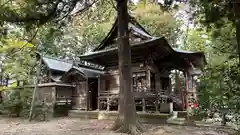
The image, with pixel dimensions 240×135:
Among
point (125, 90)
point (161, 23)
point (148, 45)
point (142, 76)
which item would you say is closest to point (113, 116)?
point (142, 76)

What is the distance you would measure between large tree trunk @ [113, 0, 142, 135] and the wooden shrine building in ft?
6.56

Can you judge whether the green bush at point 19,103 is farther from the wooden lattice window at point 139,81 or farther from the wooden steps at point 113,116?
the wooden lattice window at point 139,81

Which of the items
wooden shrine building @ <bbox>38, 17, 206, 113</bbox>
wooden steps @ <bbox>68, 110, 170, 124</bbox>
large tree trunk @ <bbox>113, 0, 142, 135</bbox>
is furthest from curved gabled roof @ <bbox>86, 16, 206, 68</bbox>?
wooden steps @ <bbox>68, 110, 170, 124</bbox>

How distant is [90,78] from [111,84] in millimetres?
2029

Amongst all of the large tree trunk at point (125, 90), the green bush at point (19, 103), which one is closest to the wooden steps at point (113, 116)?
the large tree trunk at point (125, 90)

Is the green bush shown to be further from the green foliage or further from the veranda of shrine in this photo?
the green foliage

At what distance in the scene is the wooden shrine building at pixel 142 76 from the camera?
38.2ft

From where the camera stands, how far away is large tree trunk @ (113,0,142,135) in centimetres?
772

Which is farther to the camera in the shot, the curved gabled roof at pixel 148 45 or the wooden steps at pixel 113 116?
the curved gabled roof at pixel 148 45

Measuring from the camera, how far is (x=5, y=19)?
599 centimetres

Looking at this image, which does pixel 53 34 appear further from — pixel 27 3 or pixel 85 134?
pixel 85 134

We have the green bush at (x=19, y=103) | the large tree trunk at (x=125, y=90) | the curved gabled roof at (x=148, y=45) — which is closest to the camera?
the large tree trunk at (x=125, y=90)

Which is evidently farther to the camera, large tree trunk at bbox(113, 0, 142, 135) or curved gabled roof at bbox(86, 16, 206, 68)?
curved gabled roof at bbox(86, 16, 206, 68)

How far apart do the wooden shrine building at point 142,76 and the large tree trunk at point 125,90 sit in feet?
6.56
